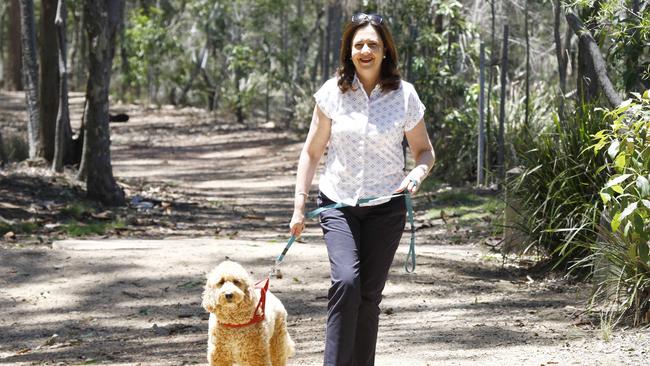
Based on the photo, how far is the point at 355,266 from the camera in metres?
5.05

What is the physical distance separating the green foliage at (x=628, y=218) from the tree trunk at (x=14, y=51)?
3058cm

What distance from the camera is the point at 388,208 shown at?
520cm

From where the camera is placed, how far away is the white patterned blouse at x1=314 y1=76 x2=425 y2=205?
5.20 metres

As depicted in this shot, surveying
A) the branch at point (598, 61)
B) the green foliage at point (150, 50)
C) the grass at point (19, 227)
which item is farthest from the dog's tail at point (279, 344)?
the green foliage at point (150, 50)

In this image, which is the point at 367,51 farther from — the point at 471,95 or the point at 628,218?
the point at 471,95

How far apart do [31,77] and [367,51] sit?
1412 cm

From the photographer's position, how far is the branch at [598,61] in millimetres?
8570

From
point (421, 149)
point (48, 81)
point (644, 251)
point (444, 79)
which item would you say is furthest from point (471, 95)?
point (421, 149)

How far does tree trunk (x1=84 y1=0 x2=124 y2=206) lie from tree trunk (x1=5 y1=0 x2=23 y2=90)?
68.2 feet

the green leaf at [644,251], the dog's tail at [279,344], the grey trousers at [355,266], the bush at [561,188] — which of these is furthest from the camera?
the bush at [561,188]

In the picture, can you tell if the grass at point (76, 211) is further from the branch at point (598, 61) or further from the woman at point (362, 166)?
the woman at point (362, 166)

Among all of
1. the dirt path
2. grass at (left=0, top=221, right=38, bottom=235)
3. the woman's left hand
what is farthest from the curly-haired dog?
grass at (left=0, top=221, right=38, bottom=235)

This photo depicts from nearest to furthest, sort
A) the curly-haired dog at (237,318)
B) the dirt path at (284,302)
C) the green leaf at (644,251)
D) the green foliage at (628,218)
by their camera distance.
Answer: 1. the curly-haired dog at (237,318)
2. the green foliage at (628,218)
3. the green leaf at (644,251)
4. the dirt path at (284,302)

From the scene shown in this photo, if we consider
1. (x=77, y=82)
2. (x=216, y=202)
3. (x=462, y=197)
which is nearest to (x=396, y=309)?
(x=462, y=197)
